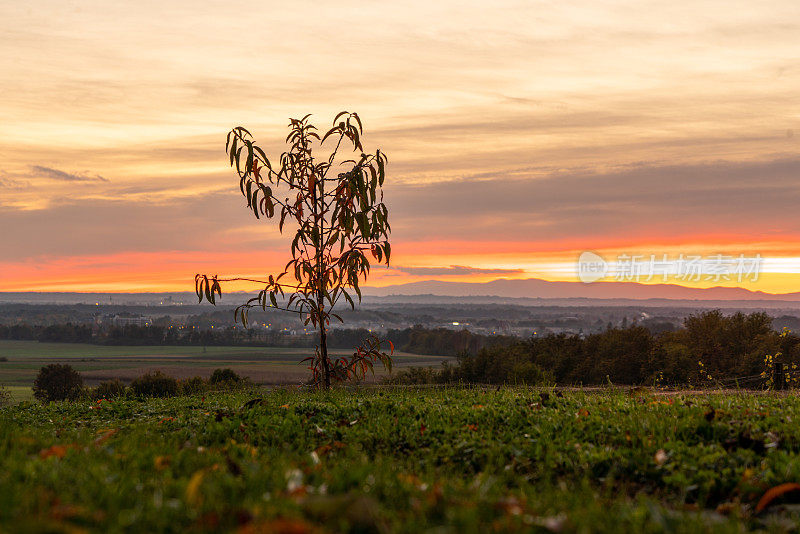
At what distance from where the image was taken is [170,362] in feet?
527

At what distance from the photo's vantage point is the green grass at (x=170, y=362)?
126 meters

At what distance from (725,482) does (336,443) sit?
5.08 metres

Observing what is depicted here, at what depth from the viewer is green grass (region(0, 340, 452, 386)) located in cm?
12562

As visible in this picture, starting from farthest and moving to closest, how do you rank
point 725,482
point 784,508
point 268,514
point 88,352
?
point 88,352, point 725,482, point 784,508, point 268,514

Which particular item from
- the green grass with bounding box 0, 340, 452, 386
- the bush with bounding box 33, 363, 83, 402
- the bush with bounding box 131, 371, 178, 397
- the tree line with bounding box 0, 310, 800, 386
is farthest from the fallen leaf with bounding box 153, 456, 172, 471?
the green grass with bounding box 0, 340, 452, 386

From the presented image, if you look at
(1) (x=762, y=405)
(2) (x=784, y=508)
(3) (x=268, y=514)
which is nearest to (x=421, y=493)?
(3) (x=268, y=514)

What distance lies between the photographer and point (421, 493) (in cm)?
579

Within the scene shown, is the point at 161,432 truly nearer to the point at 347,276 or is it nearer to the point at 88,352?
the point at 347,276

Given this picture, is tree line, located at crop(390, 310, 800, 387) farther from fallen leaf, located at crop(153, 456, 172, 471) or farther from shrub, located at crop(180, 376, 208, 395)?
fallen leaf, located at crop(153, 456, 172, 471)

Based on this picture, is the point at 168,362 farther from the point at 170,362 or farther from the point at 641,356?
the point at 641,356

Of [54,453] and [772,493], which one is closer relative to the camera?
[772,493]

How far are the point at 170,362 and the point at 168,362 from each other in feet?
2.76

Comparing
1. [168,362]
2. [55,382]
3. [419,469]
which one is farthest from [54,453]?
[168,362]

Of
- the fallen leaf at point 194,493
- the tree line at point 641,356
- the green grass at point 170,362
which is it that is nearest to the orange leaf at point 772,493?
the fallen leaf at point 194,493
